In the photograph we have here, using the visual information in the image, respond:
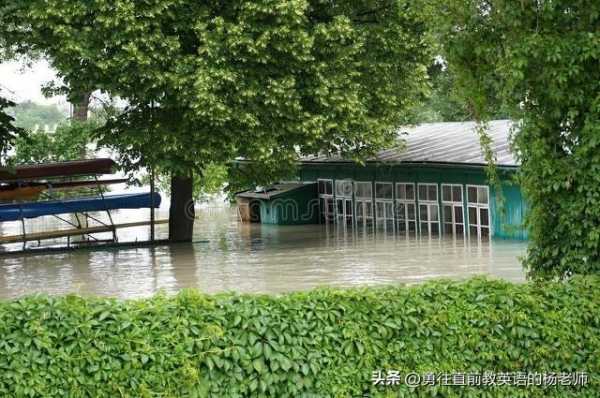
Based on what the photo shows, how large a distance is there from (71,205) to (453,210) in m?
12.9

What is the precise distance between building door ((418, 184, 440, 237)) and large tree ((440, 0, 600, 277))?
25.5m

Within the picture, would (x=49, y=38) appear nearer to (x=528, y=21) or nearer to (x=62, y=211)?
(x=62, y=211)

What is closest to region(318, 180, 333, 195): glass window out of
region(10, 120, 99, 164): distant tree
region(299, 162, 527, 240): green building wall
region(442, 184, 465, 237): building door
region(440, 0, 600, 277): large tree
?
region(299, 162, 527, 240): green building wall

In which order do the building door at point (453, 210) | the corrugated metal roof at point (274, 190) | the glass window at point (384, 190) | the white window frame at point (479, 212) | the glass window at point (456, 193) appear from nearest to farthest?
1. the white window frame at point (479, 212)
2. the glass window at point (456, 193)
3. the building door at point (453, 210)
4. the glass window at point (384, 190)
5. the corrugated metal roof at point (274, 190)

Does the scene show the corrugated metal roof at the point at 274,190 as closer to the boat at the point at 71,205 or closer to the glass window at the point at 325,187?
the glass window at the point at 325,187

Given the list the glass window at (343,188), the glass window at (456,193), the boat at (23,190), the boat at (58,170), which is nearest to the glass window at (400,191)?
the glass window at (456,193)

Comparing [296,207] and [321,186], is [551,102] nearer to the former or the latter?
[321,186]

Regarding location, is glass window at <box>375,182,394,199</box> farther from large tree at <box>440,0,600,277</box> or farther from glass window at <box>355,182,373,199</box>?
large tree at <box>440,0,600,277</box>

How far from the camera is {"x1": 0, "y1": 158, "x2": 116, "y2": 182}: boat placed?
35844 millimetres

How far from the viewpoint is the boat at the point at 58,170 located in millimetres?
35844

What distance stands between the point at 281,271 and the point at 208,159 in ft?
15.9

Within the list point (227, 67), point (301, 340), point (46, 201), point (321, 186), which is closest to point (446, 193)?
point (321, 186)

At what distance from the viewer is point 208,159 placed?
31.8m

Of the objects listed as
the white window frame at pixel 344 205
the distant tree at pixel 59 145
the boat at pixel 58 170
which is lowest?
the white window frame at pixel 344 205
